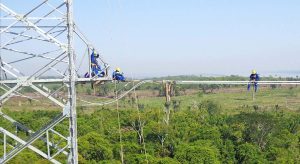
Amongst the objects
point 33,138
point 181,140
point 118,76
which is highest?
point 118,76

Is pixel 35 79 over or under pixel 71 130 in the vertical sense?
over

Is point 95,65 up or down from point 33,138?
up

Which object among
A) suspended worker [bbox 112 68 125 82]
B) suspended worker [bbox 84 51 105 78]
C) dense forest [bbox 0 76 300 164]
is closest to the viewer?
suspended worker [bbox 84 51 105 78]

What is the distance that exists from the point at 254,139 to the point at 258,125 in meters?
2.29

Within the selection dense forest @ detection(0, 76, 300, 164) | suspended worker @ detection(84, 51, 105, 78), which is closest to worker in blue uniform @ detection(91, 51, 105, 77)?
suspended worker @ detection(84, 51, 105, 78)

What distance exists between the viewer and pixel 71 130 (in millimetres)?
10328

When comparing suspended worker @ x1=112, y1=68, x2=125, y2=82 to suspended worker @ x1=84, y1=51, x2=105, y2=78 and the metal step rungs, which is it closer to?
suspended worker @ x1=84, y1=51, x2=105, y2=78

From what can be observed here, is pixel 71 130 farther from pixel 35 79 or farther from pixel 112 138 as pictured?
pixel 112 138

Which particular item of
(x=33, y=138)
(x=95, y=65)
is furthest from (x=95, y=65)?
(x=33, y=138)

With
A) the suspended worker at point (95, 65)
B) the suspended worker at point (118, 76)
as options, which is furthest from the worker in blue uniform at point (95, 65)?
the suspended worker at point (118, 76)

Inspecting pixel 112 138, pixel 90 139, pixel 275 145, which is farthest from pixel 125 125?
pixel 275 145

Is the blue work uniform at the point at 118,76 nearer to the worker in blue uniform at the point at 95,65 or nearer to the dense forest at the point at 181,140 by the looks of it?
the worker in blue uniform at the point at 95,65

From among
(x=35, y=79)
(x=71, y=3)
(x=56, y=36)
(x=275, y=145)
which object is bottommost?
(x=275, y=145)

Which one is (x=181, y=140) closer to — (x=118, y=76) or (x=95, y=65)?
(x=118, y=76)
